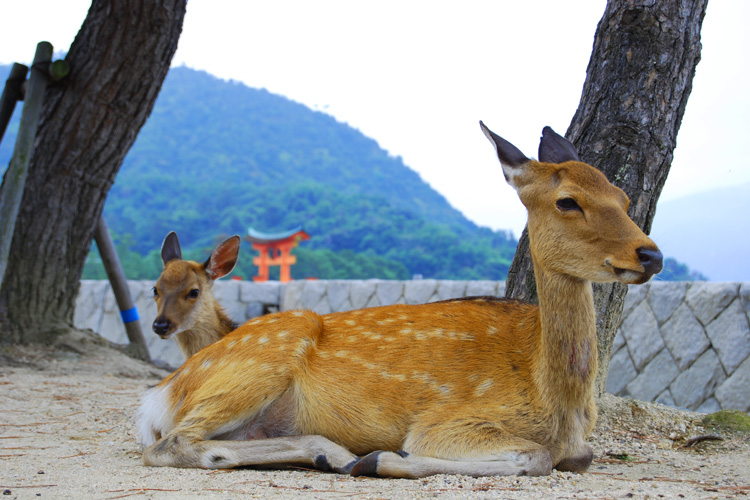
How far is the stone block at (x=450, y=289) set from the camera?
32.3 feet

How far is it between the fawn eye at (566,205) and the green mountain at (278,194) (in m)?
27.7

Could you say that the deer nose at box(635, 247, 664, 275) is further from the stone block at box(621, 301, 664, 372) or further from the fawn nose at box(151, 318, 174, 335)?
the stone block at box(621, 301, 664, 372)

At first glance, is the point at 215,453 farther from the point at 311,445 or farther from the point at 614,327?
the point at 614,327

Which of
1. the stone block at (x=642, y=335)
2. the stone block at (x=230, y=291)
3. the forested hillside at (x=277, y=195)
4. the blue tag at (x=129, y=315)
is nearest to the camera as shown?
the blue tag at (x=129, y=315)

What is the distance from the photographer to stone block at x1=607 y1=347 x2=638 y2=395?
793cm

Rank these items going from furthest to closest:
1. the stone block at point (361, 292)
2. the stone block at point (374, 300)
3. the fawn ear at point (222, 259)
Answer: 1. the stone block at point (361, 292)
2. the stone block at point (374, 300)
3. the fawn ear at point (222, 259)

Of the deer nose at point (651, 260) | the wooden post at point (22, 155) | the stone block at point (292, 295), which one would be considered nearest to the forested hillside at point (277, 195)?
the stone block at point (292, 295)

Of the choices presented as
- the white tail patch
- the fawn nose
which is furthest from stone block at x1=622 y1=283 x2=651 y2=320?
the white tail patch

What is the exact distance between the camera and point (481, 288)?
9422 millimetres

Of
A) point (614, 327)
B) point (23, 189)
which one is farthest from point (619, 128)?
point (23, 189)

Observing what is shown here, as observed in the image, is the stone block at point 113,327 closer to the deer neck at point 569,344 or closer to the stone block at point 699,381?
the stone block at point 699,381

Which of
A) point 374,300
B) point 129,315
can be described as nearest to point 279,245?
point 374,300

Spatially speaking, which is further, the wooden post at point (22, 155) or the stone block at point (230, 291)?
the stone block at point (230, 291)

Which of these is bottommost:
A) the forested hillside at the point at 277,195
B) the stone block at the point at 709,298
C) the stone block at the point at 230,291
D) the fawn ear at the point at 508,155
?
the stone block at the point at 230,291
